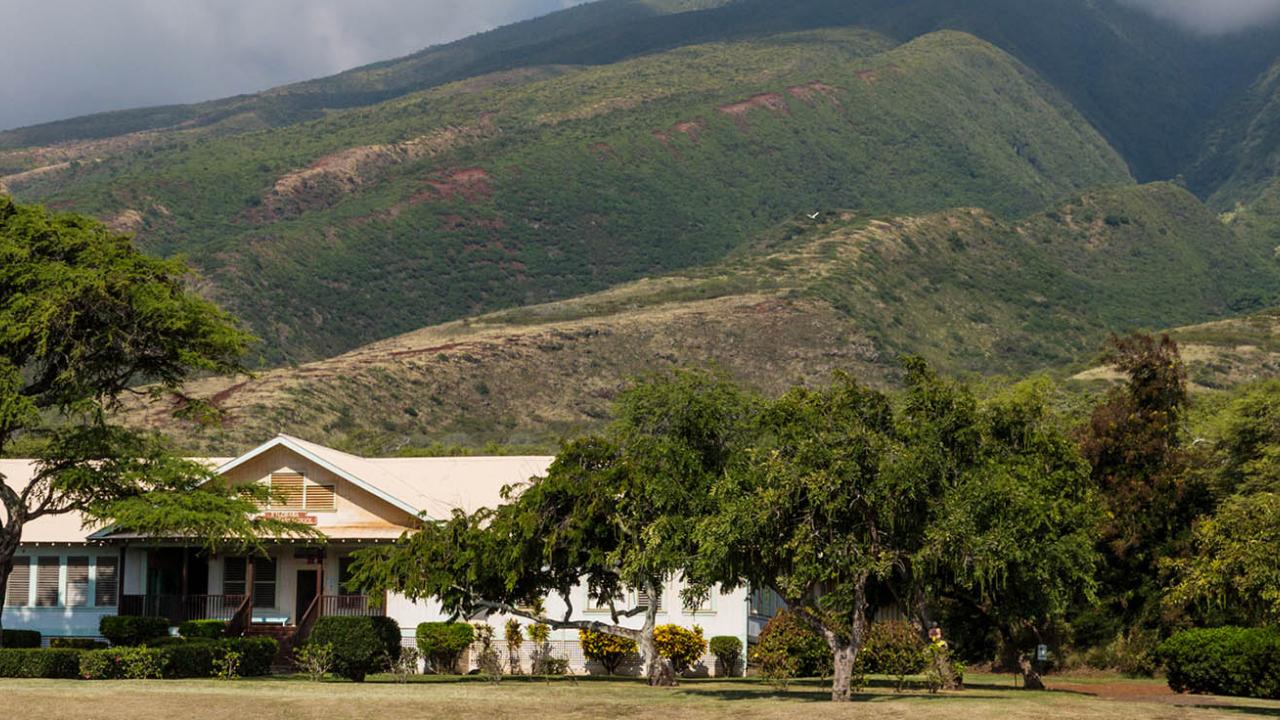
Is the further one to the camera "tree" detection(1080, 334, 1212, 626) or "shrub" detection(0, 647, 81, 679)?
"tree" detection(1080, 334, 1212, 626)

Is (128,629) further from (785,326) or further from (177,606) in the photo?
(785,326)

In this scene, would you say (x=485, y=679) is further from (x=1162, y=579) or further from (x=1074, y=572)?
(x=1162, y=579)

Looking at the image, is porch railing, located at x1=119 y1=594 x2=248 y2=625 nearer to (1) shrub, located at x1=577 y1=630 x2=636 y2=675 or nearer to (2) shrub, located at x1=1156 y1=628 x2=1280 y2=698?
(1) shrub, located at x1=577 y1=630 x2=636 y2=675

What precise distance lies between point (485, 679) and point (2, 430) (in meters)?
13.2

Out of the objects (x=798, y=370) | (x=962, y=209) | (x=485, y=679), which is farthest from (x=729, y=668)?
(x=962, y=209)

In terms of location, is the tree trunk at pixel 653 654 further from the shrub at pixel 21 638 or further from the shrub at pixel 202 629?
the shrub at pixel 21 638

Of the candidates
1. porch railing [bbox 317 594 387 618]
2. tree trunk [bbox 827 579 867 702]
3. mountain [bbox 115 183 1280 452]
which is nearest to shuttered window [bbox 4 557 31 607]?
porch railing [bbox 317 594 387 618]

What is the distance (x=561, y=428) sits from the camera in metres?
119

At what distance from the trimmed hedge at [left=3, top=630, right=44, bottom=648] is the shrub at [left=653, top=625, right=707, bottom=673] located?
16404 millimetres

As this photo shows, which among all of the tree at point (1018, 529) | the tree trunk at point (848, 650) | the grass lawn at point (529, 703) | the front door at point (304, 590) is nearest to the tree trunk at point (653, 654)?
the grass lawn at point (529, 703)

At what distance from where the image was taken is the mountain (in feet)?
385

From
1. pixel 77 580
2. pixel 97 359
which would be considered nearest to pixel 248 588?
pixel 77 580

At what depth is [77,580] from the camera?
49.7 m

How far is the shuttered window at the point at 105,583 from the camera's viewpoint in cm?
4944
